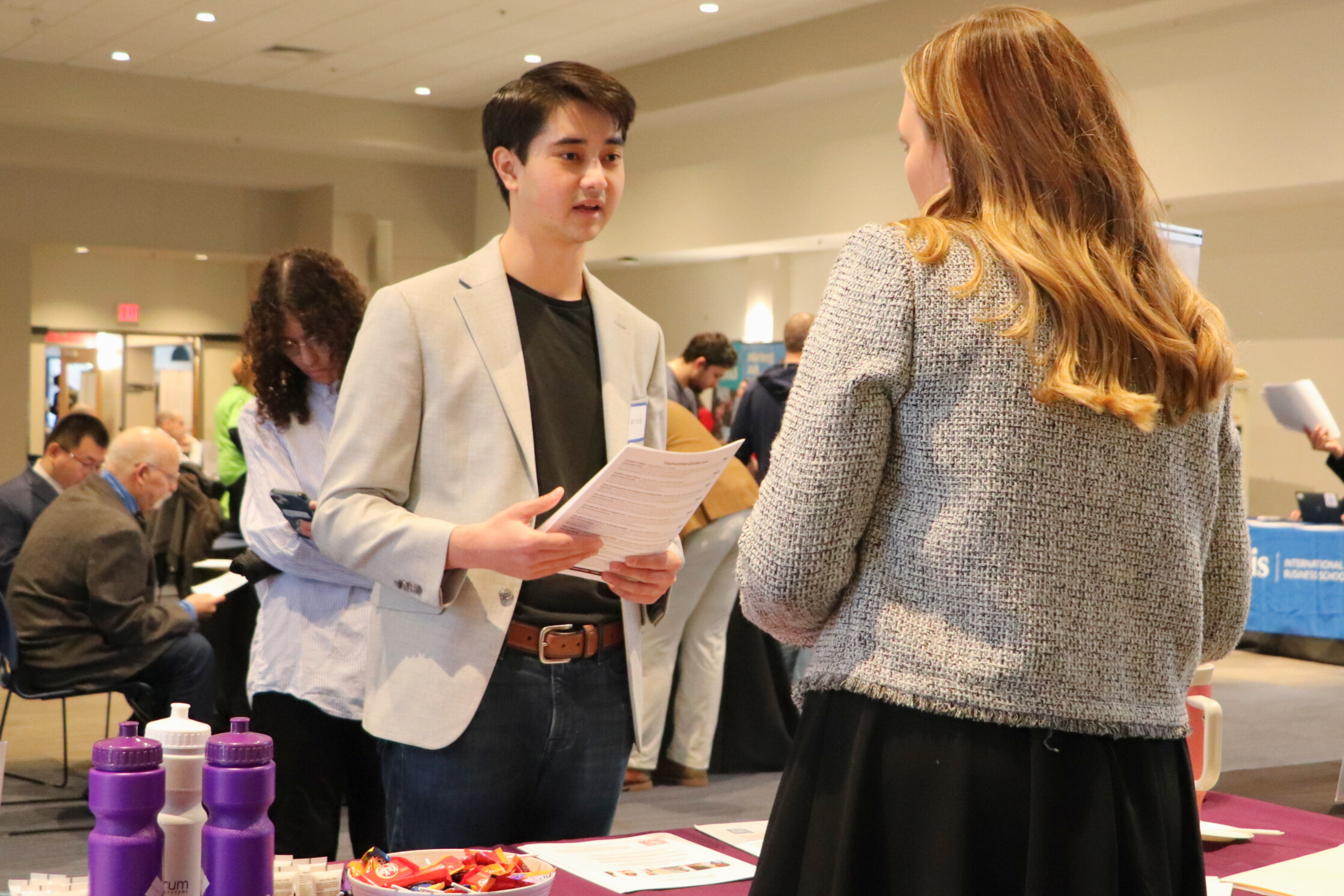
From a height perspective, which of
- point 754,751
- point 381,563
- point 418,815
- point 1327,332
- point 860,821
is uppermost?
point 1327,332

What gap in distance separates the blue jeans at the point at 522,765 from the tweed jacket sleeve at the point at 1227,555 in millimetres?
794

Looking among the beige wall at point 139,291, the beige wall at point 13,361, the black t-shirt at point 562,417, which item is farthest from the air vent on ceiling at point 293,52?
the black t-shirt at point 562,417

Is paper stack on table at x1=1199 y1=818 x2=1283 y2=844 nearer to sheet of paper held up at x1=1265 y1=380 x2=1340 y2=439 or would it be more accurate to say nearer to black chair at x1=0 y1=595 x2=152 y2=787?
black chair at x1=0 y1=595 x2=152 y2=787

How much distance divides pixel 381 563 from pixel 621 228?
445 inches

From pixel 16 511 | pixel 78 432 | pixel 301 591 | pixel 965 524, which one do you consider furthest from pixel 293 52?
pixel 965 524

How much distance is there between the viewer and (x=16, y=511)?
507 centimetres

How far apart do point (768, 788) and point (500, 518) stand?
354 centimetres

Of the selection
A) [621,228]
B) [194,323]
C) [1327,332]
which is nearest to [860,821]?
[1327,332]

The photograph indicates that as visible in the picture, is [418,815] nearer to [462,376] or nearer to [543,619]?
[543,619]

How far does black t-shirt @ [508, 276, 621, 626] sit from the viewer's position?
174 centimetres

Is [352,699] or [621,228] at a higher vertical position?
[621,228]

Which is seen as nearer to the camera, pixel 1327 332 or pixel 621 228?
pixel 1327 332

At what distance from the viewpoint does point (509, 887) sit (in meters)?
1.19

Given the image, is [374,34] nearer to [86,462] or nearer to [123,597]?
[86,462]
